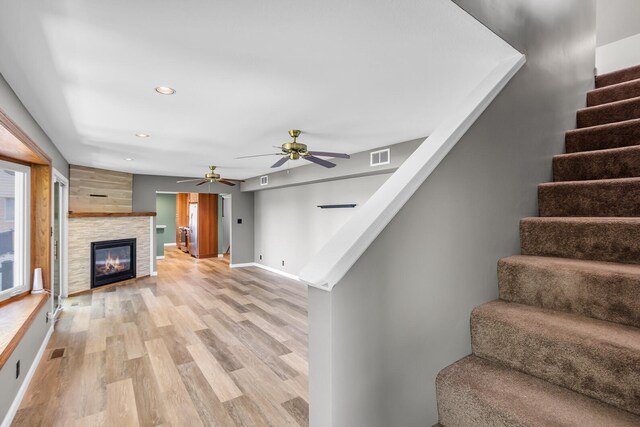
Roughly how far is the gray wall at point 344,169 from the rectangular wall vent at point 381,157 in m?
0.04

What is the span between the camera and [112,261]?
6258 mm

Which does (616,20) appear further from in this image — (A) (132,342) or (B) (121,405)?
(A) (132,342)

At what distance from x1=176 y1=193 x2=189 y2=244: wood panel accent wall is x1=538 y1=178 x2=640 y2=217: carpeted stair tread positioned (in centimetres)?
1127

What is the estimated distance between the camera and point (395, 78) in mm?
2164

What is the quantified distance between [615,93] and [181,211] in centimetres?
1207

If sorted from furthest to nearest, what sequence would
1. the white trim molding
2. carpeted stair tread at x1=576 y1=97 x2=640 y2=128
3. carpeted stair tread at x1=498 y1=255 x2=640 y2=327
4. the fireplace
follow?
the fireplace → carpeted stair tread at x1=576 y1=97 x2=640 y2=128 → carpeted stair tread at x1=498 y1=255 x2=640 y2=327 → the white trim molding

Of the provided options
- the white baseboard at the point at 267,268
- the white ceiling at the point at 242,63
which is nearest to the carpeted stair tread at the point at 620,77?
the white ceiling at the point at 242,63

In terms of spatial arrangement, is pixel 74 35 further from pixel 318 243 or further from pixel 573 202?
pixel 318 243

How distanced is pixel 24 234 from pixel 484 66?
451cm

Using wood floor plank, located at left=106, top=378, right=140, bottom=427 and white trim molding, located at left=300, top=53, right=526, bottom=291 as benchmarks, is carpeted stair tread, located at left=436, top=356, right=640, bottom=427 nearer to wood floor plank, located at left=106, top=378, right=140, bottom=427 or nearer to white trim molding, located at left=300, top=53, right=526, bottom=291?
white trim molding, located at left=300, top=53, right=526, bottom=291

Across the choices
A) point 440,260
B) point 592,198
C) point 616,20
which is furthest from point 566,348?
point 616,20

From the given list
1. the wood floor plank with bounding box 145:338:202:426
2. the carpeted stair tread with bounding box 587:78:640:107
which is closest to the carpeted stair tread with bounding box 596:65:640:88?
the carpeted stair tread with bounding box 587:78:640:107

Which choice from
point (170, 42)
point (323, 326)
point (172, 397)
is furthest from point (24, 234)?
point (323, 326)

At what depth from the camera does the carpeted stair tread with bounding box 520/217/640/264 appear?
4.23 feet
